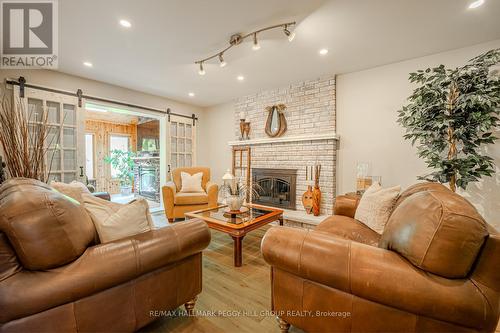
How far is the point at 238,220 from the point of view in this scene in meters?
2.43

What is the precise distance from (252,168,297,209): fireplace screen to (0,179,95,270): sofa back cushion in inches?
133

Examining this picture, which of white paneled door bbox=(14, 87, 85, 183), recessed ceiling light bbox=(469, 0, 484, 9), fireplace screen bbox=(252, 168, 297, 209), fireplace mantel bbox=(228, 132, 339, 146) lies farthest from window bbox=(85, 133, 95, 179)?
recessed ceiling light bbox=(469, 0, 484, 9)

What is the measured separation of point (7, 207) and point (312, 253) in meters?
1.40

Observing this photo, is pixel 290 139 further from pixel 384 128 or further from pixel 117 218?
pixel 117 218

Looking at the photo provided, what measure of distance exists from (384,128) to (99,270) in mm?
3706

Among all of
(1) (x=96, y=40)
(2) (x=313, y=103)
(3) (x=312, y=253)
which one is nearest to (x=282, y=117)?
(2) (x=313, y=103)

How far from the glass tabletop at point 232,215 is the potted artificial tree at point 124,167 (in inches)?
214

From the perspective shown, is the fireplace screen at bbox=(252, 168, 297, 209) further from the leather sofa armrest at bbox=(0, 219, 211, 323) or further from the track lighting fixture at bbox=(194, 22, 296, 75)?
the leather sofa armrest at bbox=(0, 219, 211, 323)

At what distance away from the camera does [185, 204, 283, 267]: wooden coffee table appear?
2.17 m

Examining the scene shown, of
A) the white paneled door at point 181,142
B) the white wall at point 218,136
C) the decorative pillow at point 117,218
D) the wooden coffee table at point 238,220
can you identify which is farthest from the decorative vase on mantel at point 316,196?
the white paneled door at point 181,142

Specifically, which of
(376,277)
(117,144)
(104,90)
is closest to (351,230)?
(376,277)

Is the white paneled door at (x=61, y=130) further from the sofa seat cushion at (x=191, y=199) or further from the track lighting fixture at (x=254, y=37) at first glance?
the track lighting fixture at (x=254, y=37)

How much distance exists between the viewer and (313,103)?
150 inches

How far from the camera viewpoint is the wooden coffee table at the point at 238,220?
2174 mm
